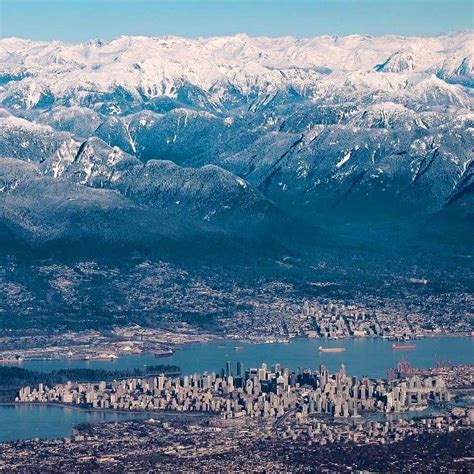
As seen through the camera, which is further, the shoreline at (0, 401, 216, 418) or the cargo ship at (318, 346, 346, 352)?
the cargo ship at (318, 346, 346, 352)

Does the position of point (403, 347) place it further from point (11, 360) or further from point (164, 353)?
point (11, 360)

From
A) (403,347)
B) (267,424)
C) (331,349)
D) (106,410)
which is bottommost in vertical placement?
(267,424)

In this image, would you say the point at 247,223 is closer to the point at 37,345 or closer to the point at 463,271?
the point at 463,271

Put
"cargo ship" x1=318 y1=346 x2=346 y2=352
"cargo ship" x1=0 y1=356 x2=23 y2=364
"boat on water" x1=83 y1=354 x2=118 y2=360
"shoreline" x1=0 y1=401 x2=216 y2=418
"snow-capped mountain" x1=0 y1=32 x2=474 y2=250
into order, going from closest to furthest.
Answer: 1. "shoreline" x1=0 y1=401 x2=216 y2=418
2. "cargo ship" x1=0 y1=356 x2=23 y2=364
3. "boat on water" x1=83 y1=354 x2=118 y2=360
4. "cargo ship" x1=318 y1=346 x2=346 y2=352
5. "snow-capped mountain" x1=0 y1=32 x2=474 y2=250

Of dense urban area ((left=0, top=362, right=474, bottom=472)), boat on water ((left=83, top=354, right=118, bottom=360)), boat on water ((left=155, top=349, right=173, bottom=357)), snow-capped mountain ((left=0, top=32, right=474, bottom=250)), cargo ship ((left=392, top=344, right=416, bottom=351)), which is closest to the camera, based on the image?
dense urban area ((left=0, top=362, right=474, bottom=472))

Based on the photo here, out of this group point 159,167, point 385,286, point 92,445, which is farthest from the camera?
point 159,167

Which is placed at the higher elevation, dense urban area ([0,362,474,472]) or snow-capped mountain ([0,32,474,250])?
snow-capped mountain ([0,32,474,250])

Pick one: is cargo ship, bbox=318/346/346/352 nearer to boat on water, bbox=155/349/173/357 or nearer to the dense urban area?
boat on water, bbox=155/349/173/357

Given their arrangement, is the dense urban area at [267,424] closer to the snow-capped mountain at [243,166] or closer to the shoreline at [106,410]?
the shoreline at [106,410]

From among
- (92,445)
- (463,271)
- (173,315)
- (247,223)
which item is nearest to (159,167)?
(247,223)

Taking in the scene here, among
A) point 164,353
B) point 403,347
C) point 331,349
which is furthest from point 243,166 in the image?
point 164,353

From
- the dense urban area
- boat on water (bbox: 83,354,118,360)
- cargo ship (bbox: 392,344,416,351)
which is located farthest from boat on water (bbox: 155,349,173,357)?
cargo ship (bbox: 392,344,416,351)
